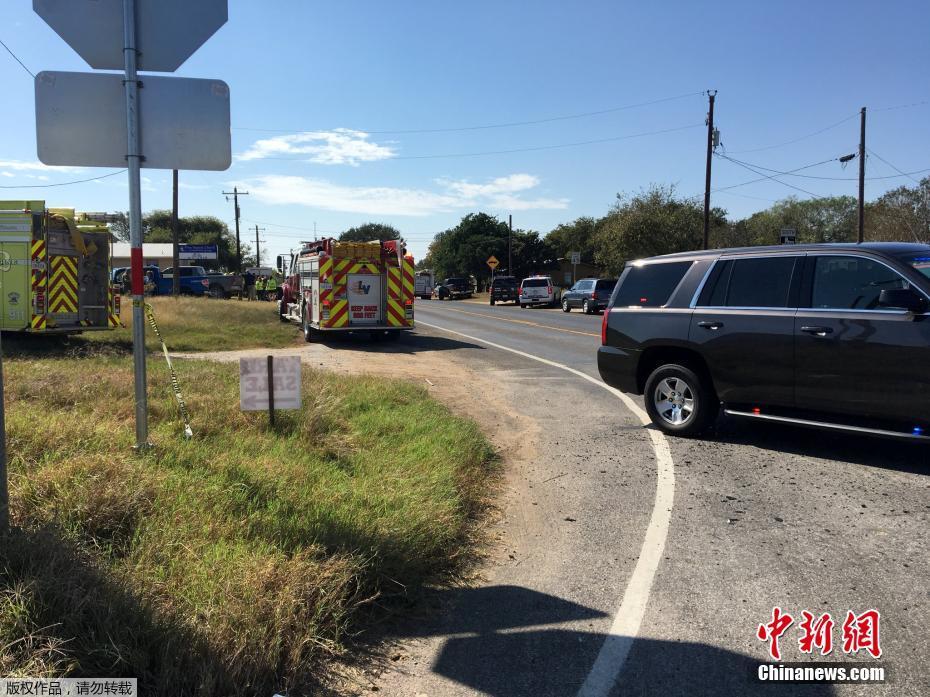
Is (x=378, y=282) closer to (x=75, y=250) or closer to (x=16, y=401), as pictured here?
(x=75, y=250)

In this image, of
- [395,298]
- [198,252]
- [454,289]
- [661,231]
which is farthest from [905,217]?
[198,252]

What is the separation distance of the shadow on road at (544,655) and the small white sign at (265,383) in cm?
330

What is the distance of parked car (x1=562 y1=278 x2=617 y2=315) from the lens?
104ft

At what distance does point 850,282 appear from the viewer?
6387 millimetres

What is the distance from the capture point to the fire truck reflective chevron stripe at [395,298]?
17.8m

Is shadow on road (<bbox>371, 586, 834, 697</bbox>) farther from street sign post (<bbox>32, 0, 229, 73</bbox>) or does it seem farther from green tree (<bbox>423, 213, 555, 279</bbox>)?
green tree (<bbox>423, 213, 555, 279</bbox>)

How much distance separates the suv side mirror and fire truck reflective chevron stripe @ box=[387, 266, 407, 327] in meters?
13.1

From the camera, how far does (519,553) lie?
4613mm

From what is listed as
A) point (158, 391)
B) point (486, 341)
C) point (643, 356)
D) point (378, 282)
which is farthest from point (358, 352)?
point (643, 356)

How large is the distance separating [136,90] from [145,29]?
1.45ft

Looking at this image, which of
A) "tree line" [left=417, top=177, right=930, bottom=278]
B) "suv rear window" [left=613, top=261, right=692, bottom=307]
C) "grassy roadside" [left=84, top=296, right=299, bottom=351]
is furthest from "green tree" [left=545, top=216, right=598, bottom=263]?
"suv rear window" [left=613, top=261, right=692, bottom=307]

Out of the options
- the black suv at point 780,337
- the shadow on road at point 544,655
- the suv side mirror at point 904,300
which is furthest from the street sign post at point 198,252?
the shadow on road at point 544,655

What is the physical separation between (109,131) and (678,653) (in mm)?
4968

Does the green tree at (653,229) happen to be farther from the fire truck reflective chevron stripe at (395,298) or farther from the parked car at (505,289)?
the fire truck reflective chevron stripe at (395,298)
